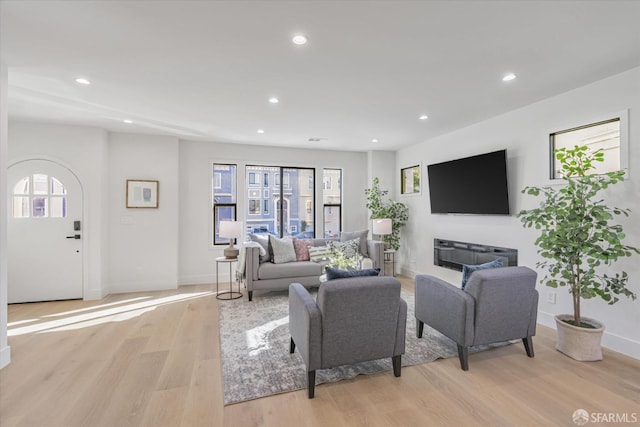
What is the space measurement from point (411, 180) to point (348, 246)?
1.97 meters

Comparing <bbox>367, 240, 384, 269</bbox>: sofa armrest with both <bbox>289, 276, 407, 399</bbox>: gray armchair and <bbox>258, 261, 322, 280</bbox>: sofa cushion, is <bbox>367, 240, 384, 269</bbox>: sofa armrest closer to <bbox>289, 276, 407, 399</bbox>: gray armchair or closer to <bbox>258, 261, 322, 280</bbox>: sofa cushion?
<bbox>258, 261, 322, 280</bbox>: sofa cushion

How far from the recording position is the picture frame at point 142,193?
4945mm

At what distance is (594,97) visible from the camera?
3.01m

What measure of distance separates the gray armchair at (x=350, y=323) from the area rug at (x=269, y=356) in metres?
0.27

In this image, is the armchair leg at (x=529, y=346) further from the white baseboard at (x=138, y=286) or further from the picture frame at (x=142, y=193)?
the picture frame at (x=142, y=193)

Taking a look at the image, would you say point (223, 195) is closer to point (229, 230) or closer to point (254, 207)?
point (254, 207)

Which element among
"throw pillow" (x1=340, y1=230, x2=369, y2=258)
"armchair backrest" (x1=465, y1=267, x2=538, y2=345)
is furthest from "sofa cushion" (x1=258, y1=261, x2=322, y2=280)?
"armchair backrest" (x1=465, y1=267, x2=538, y2=345)

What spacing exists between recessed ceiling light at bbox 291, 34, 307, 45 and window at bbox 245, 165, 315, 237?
388 cm

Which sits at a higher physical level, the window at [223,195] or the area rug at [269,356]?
the window at [223,195]

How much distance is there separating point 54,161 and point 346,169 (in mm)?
4840

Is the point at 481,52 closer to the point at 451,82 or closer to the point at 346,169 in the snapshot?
the point at 451,82

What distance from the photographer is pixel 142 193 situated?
4996mm

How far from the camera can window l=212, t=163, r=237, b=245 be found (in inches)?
223

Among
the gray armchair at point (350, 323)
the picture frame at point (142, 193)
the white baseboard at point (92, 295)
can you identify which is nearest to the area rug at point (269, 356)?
the gray armchair at point (350, 323)
